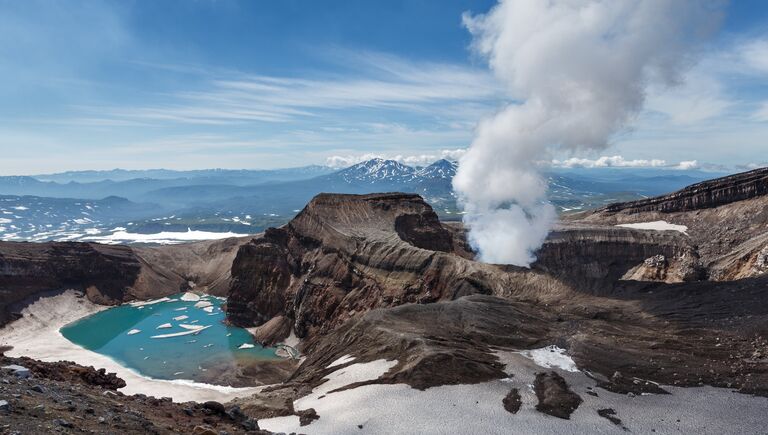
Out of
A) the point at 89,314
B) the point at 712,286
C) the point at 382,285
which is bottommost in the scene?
the point at 89,314

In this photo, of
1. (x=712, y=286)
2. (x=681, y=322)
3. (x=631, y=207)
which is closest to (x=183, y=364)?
(x=681, y=322)

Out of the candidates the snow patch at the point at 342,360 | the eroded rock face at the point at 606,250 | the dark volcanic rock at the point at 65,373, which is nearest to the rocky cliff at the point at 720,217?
the eroded rock face at the point at 606,250

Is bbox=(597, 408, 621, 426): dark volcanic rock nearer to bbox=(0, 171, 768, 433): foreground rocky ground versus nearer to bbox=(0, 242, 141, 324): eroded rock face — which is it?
bbox=(0, 171, 768, 433): foreground rocky ground

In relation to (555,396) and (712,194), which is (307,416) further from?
(712,194)

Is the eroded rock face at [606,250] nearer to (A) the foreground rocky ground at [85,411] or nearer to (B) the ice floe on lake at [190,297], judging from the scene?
(A) the foreground rocky ground at [85,411]

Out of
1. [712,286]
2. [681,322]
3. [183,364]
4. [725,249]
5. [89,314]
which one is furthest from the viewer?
[89,314]

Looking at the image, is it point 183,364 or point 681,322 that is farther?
point 183,364

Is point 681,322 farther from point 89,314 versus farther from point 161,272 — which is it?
point 161,272
